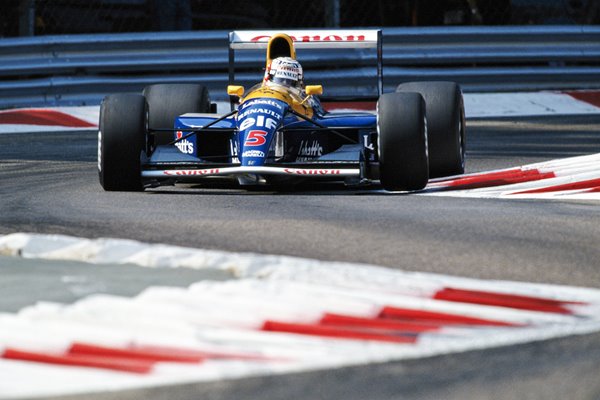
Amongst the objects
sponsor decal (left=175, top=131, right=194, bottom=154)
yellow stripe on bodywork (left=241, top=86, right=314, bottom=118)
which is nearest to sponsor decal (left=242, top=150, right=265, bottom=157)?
yellow stripe on bodywork (left=241, top=86, right=314, bottom=118)

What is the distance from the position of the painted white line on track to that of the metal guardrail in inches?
412

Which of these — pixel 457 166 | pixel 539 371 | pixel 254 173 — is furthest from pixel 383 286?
pixel 457 166

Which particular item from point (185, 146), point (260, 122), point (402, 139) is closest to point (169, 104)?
point (185, 146)

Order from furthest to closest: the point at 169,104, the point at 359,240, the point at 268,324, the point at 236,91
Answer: the point at 169,104 → the point at 236,91 → the point at 359,240 → the point at 268,324

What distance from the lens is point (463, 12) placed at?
1667cm

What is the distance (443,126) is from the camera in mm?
8875

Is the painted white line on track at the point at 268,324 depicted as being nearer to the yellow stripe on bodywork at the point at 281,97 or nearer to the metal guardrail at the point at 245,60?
the yellow stripe on bodywork at the point at 281,97

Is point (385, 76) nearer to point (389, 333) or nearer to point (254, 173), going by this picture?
point (254, 173)

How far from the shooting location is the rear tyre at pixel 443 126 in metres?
8.86

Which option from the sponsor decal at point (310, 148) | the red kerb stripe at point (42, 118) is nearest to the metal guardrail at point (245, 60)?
the red kerb stripe at point (42, 118)

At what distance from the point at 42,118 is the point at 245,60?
2221 mm

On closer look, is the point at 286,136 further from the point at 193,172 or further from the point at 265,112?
the point at 193,172

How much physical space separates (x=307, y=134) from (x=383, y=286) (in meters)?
4.18

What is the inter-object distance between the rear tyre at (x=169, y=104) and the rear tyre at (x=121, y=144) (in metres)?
1.33
